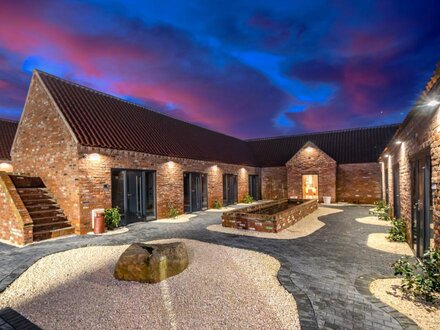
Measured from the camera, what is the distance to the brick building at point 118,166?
9.54 m

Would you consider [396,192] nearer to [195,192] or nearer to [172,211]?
[172,211]

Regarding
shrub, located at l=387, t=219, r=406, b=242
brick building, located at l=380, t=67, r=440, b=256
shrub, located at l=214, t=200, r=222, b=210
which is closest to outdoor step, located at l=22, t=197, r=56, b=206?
shrub, located at l=214, t=200, r=222, b=210

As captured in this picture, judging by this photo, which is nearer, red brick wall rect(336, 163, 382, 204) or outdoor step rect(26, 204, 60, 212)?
outdoor step rect(26, 204, 60, 212)

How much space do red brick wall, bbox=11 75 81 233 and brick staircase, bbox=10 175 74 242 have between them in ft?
0.79

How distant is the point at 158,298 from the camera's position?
4125 millimetres

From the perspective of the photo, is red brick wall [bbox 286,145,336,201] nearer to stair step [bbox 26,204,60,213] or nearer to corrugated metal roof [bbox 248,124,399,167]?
corrugated metal roof [bbox 248,124,399,167]

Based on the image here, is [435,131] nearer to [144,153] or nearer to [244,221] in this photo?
[244,221]

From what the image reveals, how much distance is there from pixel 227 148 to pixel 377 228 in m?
14.2

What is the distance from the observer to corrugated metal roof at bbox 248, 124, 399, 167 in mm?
21019

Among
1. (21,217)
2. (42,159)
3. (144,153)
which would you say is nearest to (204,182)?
(144,153)

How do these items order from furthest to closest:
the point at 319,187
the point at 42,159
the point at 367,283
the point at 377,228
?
the point at 319,187 < the point at 42,159 < the point at 377,228 < the point at 367,283

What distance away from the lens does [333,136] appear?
24094 millimetres

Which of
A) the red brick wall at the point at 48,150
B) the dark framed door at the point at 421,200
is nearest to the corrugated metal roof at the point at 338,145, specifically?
the dark framed door at the point at 421,200

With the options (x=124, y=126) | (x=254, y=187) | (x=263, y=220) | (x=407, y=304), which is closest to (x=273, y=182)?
(x=254, y=187)
